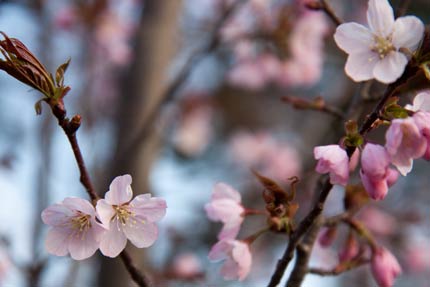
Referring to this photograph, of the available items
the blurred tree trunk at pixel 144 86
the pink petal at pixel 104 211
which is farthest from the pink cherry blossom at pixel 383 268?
the blurred tree trunk at pixel 144 86

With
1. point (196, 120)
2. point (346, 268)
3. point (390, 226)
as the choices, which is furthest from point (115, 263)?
point (196, 120)

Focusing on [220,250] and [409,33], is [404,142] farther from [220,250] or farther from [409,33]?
[220,250]

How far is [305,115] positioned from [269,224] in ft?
13.5

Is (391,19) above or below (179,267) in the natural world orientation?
above

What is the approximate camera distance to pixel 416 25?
909mm

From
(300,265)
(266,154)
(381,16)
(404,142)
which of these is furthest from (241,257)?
(266,154)

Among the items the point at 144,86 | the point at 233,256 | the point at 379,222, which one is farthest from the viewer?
the point at 379,222

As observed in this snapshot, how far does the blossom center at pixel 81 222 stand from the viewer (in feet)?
3.38

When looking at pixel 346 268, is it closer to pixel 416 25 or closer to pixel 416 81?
pixel 416 81

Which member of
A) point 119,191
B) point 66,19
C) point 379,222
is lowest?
point 379,222

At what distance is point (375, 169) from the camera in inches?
35.5

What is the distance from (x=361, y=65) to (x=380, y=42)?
0.05 meters

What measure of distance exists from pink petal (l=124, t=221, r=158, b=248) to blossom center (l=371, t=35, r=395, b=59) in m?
0.50

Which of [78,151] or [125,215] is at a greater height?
[78,151]
